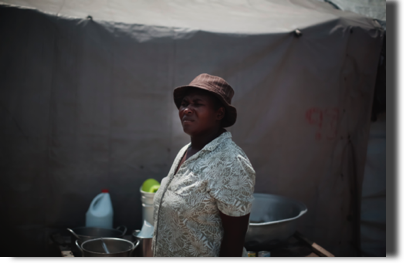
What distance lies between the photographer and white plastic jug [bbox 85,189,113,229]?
2.40 m

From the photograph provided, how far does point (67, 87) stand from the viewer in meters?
2.58

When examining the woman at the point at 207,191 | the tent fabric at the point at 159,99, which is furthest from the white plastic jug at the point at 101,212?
the woman at the point at 207,191

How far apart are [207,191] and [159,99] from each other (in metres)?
1.65

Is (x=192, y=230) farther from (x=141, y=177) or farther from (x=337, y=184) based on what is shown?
(x=337, y=184)

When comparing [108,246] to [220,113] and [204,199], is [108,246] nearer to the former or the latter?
[204,199]

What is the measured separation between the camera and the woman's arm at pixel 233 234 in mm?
1230

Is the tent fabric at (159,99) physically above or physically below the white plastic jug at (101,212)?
above

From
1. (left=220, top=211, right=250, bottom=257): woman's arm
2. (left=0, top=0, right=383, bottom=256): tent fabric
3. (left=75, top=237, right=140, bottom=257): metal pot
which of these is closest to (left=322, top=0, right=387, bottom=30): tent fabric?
(left=0, top=0, right=383, bottom=256): tent fabric

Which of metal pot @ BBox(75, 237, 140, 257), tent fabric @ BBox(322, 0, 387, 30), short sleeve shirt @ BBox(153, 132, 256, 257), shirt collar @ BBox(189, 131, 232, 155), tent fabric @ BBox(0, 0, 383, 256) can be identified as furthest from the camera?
tent fabric @ BBox(322, 0, 387, 30)

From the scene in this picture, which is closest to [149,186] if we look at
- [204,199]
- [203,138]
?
[203,138]

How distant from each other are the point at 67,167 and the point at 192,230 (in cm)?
172

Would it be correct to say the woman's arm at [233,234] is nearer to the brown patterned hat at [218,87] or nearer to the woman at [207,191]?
the woman at [207,191]

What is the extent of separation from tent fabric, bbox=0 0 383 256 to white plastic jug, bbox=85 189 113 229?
Answer: 0.59 ft

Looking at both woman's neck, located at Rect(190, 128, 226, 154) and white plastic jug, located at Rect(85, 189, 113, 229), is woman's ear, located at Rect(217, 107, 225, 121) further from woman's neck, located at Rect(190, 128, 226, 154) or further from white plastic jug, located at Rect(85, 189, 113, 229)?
white plastic jug, located at Rect(85, 189, 113, 229)
